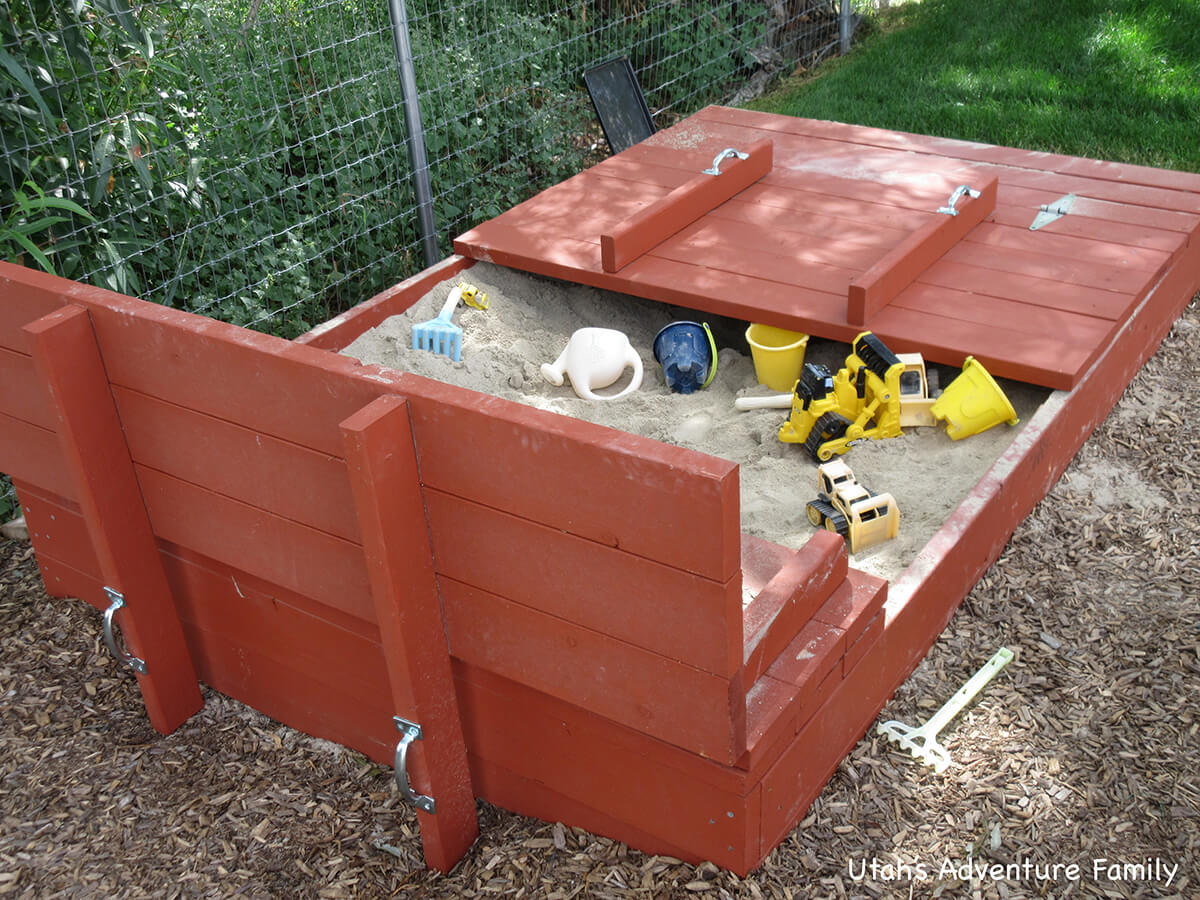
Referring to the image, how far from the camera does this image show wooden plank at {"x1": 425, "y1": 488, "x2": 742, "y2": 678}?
186cm

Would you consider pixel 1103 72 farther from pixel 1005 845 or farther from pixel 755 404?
pixel 1005 845

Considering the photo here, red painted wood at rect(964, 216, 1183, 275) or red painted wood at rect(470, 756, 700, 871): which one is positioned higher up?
red painted wood at rect(964, 216, 1183, 275)

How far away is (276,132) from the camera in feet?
14.6

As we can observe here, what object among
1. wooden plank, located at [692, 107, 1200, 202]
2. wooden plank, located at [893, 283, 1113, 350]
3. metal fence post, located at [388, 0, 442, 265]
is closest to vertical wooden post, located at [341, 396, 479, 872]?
wooden plank, located at [893, 283, 1113, 350]

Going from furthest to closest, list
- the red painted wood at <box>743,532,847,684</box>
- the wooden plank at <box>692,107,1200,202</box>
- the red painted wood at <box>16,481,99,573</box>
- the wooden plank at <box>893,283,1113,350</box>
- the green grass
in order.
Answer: the green grass → the wooden plank at <box>692,107,1200,202</box> → the wooden plank at <box>893,283,1113,350</box> → the red painted wood at <box>16,481,99,573</box> → the red painted wood at <box>743,532,847,684</box>

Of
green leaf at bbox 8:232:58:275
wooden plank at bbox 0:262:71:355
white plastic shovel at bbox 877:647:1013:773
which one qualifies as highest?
wooden plank at bbox 0:262:71:355

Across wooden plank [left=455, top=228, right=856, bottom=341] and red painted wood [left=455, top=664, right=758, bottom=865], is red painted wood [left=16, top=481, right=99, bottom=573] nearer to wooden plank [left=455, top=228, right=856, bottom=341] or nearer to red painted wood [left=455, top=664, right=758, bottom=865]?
red painted wood [left=455, top=664, right=758, bottom=865]

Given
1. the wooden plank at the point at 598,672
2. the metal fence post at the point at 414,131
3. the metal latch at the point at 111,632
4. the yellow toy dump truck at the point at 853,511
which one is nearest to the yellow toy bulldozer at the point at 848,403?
the yellow toy dump truck at the point at 853,511

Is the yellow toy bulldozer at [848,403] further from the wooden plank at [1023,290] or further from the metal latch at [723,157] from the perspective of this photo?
the metal latch at [723,157]

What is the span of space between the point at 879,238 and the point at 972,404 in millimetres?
1015

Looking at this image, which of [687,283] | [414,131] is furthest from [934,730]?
[414,131]

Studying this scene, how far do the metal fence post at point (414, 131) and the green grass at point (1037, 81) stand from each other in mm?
2280

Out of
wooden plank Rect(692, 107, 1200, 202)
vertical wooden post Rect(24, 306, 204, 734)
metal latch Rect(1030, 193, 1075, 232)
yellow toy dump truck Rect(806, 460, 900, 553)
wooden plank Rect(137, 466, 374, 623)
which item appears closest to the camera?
wooden plank Rect(137, 466, 374, 623)

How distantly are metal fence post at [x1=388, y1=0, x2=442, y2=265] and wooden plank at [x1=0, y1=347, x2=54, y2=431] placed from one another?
7.59ft
